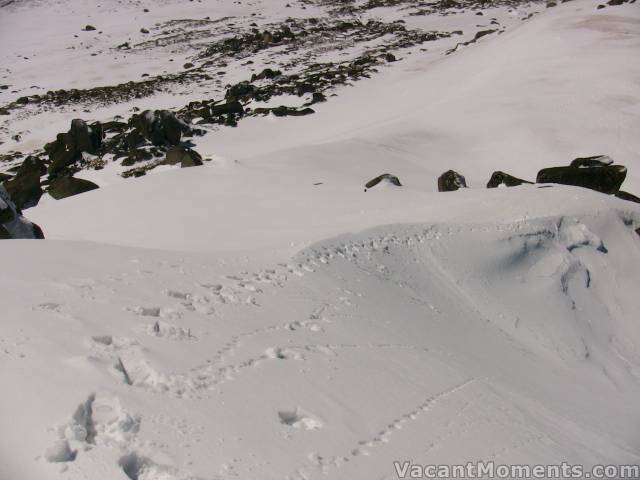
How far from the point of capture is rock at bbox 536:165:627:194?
10164mm

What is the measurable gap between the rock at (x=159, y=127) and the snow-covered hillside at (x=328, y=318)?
2.12 m

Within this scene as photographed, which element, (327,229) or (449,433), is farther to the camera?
(327,229)

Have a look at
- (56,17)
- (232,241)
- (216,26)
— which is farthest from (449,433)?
(56,17)

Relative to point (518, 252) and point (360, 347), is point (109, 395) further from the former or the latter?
point (518, 252)

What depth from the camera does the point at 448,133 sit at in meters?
15.5

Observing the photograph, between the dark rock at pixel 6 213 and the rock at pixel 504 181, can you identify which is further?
the rock at pixel 504 181

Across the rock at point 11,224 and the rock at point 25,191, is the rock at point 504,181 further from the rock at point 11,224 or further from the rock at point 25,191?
the rock at point 25,191

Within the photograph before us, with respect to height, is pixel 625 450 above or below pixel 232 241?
below

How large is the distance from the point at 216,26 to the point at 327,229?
3729 cm

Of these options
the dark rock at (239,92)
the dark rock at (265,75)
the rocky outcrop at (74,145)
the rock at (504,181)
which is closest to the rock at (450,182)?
the rock at (504,181)

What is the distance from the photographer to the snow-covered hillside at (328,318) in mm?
3342

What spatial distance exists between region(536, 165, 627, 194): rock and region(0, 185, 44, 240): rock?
9.36 metres

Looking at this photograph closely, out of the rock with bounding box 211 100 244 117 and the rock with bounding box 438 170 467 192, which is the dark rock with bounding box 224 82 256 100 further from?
the rock with bounding box 438 170 467 192

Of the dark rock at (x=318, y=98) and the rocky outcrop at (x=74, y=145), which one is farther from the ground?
the rocky outcrop at (x=74, y=145)
